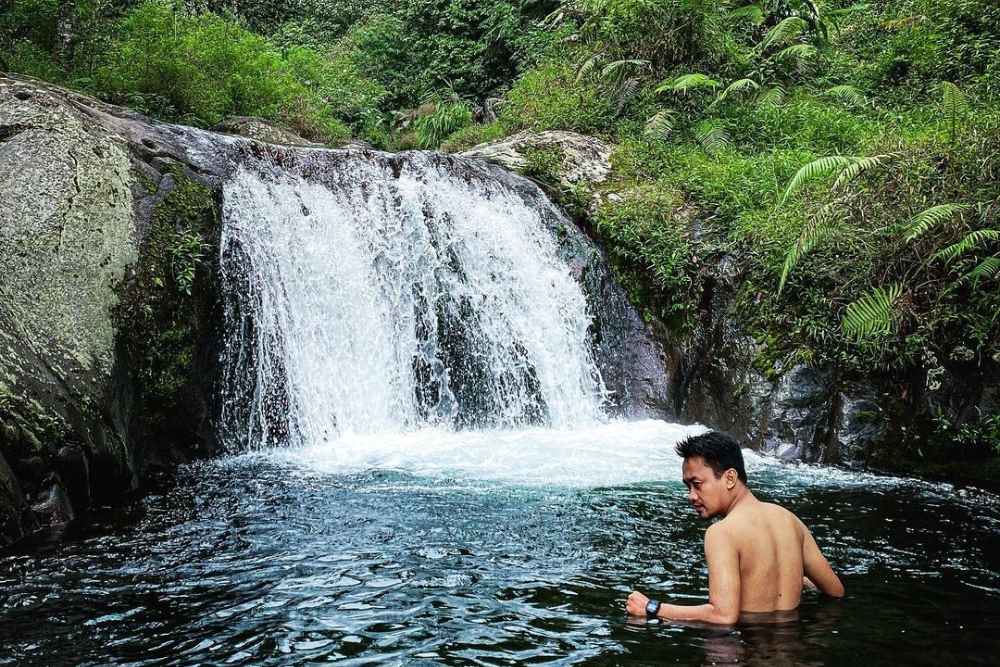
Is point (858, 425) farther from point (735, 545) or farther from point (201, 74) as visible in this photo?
point (201, 74)

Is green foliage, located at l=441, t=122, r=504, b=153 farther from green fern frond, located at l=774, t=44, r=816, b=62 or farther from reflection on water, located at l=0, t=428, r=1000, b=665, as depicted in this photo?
reflection on water, located at l=0, t=428, r=1000, b=665

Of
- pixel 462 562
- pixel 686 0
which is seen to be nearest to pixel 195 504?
pixel 462 562

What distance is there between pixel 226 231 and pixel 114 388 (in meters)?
3.00

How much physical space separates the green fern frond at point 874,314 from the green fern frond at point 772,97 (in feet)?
22.6

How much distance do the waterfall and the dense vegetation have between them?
160 cm

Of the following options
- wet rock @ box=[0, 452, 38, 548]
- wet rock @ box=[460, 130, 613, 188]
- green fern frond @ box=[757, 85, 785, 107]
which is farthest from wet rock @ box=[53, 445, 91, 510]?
green fern frond @ box=[757, 85, 785, 107]

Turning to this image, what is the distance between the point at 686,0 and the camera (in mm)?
16156

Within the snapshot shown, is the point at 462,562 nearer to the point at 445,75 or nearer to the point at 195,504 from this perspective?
the point at 195,504

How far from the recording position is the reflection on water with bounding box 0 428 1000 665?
3.93m

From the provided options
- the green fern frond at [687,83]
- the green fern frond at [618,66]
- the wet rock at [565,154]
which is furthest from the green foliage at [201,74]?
the green fern frond at [687,83]

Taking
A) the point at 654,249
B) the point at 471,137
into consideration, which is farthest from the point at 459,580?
the point at 471,137

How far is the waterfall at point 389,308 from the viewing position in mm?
9773

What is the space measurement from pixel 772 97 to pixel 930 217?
23.4 ft

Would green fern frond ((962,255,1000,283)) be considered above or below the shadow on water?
above
